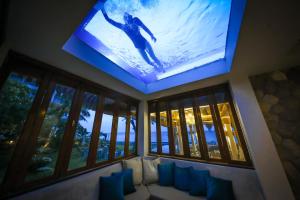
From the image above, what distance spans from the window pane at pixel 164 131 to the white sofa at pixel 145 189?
0.93 meters

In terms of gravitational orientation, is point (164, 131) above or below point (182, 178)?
above

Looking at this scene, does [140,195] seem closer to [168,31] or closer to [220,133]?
[220,133]

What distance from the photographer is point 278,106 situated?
1.80 meters

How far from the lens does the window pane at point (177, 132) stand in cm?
278

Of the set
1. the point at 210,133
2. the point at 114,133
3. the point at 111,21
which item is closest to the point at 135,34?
the point at 111,21

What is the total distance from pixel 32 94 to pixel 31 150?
2.61ft

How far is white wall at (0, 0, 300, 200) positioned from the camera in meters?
1.00

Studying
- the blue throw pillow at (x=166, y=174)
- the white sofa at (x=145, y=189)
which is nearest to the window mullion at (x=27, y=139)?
the white sofa at (x=145, y=189)

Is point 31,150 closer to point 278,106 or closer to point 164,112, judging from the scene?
point 164,112

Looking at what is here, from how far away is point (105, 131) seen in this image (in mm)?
2467

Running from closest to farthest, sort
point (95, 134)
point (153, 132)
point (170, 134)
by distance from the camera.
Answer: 1. point (95, 134)
2. point (170, 134)
3. point (153, 132)

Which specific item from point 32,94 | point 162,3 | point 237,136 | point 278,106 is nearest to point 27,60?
point 32,94

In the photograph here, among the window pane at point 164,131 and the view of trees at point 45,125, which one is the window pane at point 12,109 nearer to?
the view of trees at point 45,125

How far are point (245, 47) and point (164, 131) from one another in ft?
8.16
